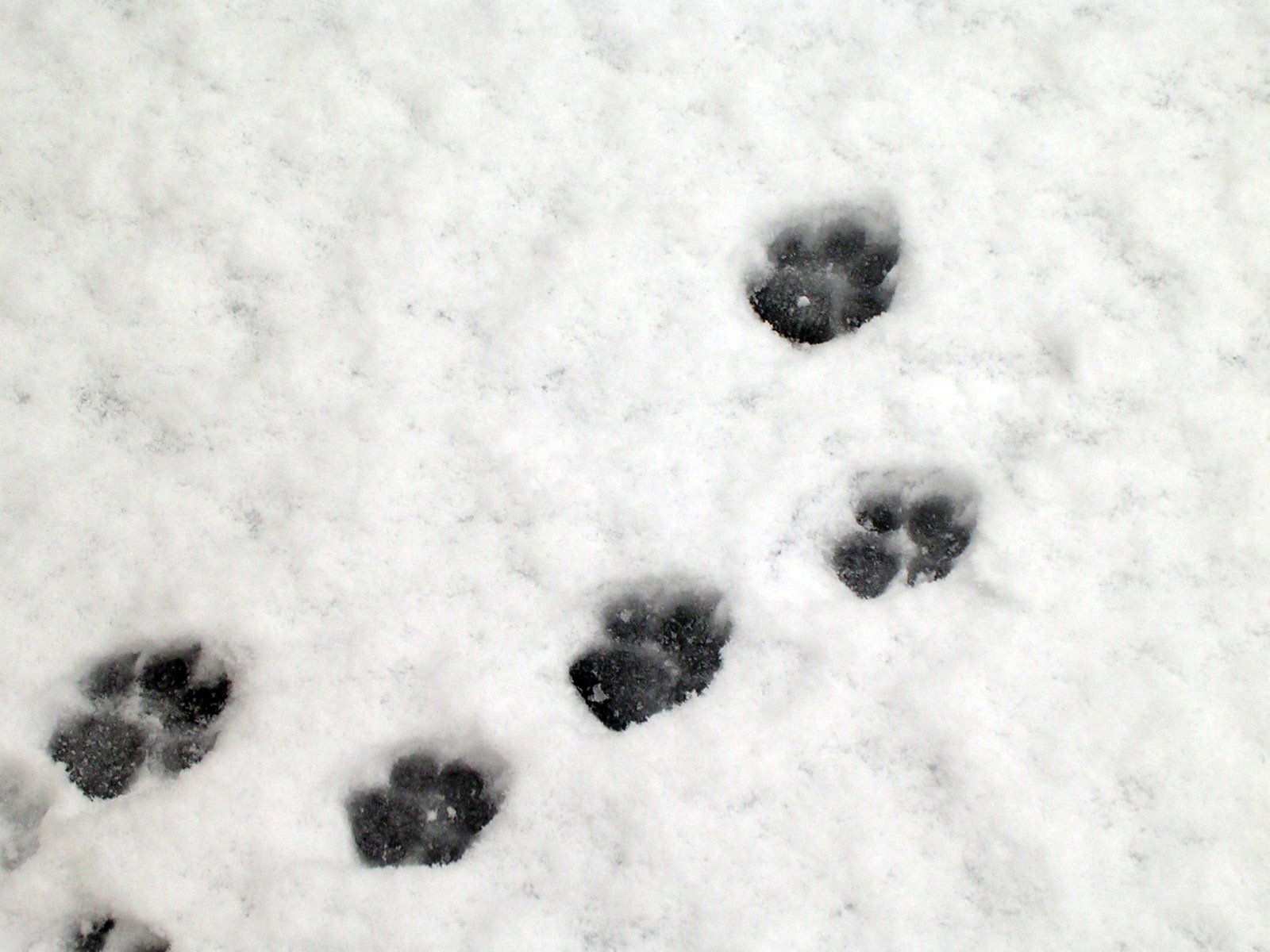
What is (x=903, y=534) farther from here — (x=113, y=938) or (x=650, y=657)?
(x=113, y=938)

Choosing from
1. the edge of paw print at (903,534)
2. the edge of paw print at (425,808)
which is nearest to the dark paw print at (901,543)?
the edge of paw print at (903,534)

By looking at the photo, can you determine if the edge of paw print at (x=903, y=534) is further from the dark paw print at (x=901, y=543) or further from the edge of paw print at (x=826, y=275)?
the edge of paw print at (x=826, y=275)

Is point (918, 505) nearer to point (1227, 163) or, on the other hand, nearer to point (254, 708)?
point (1227, 163)

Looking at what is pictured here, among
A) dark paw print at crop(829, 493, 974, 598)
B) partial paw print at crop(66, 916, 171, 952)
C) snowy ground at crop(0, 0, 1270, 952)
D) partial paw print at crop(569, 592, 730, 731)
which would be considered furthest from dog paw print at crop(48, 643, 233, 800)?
dark paw print at crop(829, 493, 974, 598)

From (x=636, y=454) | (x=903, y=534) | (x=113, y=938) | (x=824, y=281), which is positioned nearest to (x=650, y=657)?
(x=636, y=454)

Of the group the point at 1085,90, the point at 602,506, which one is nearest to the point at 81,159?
the point at 602,506

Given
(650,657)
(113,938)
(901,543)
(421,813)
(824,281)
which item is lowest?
(113,938)
